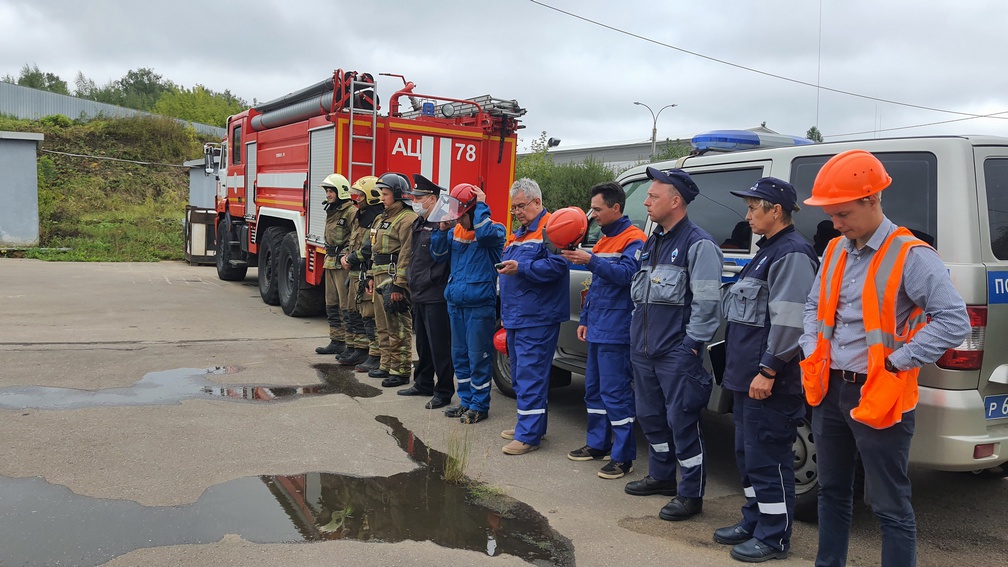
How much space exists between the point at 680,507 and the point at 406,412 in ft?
8.77

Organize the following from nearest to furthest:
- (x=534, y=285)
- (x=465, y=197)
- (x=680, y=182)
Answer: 1. (x=680, y=182)
2. (x=534, y=285)
3. (x=465, y=197)

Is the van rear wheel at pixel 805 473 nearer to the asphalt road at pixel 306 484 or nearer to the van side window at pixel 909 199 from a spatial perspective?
the asphalt road at pixel 306 484

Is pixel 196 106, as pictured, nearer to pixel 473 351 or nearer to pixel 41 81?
pixel 41 81

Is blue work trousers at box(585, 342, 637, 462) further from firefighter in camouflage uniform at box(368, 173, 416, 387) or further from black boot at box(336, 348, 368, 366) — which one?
black boot at box(336, 348, 368, 366)

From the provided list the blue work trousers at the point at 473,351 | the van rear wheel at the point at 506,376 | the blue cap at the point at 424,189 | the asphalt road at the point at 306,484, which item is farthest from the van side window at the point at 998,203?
the blue cap at the point at 424,189

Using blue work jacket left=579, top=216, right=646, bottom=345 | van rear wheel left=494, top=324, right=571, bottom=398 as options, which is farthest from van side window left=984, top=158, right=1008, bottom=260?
van rear wheel left=494, top=324, right=571, bottom=398

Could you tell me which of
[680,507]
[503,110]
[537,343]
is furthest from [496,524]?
[503,110]

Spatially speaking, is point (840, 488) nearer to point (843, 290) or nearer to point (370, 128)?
point (843, 290)

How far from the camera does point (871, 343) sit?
2.78 m

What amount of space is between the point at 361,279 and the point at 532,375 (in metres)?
2.81

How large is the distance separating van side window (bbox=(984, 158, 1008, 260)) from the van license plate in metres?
0.65

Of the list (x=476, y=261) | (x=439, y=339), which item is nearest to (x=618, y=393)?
(x=476, y=261)

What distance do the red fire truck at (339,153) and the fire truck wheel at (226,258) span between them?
8.02 feet

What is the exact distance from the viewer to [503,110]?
32.2ft
